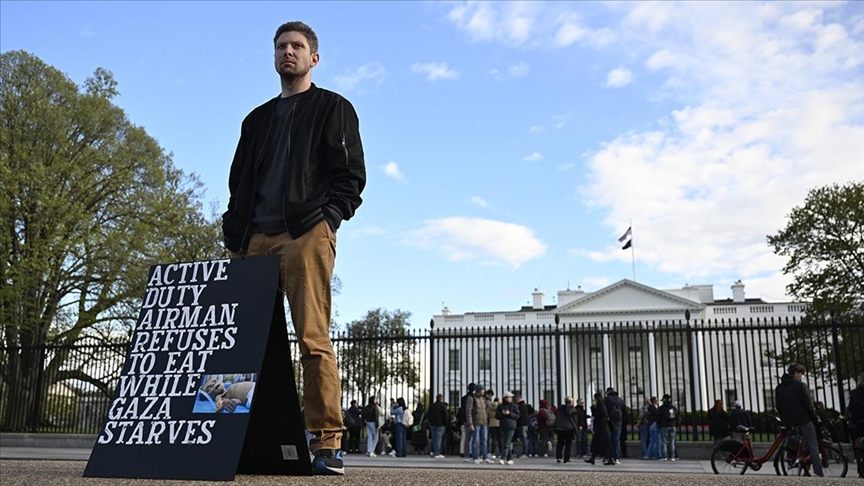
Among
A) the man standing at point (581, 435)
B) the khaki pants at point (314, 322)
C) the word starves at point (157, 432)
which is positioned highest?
the khaki pants at point (314, 322)

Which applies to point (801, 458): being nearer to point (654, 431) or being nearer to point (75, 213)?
point (654, 431)

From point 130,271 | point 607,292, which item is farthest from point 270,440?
point 607,292

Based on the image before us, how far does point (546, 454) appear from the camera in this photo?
20312 mm

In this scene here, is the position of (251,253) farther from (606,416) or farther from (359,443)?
(359,443)

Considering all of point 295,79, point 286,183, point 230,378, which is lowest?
point 230,378

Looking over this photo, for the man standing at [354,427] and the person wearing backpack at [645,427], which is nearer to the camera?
the person wearing backpack at [645,427]

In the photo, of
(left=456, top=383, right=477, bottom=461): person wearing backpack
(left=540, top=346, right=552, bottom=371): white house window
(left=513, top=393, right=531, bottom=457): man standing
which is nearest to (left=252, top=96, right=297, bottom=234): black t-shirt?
(left=456, top=383, right=477, bottom=461): person wearing backpack

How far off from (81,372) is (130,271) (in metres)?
4.89

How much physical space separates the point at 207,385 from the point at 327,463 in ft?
1.98

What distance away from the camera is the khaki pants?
3275mm

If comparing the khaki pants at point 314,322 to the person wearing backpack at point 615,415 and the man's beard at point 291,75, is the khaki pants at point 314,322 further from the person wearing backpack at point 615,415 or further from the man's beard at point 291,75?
the person wearing backpack at point 615,415

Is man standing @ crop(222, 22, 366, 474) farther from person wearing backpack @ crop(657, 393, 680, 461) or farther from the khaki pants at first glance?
person wearing backpack @ crop(657, 393, 680, 461)

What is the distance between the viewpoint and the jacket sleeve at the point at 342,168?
11.3 ft

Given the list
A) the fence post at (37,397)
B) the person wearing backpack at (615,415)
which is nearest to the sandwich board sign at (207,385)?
the person wearing backpack at (615,415)
